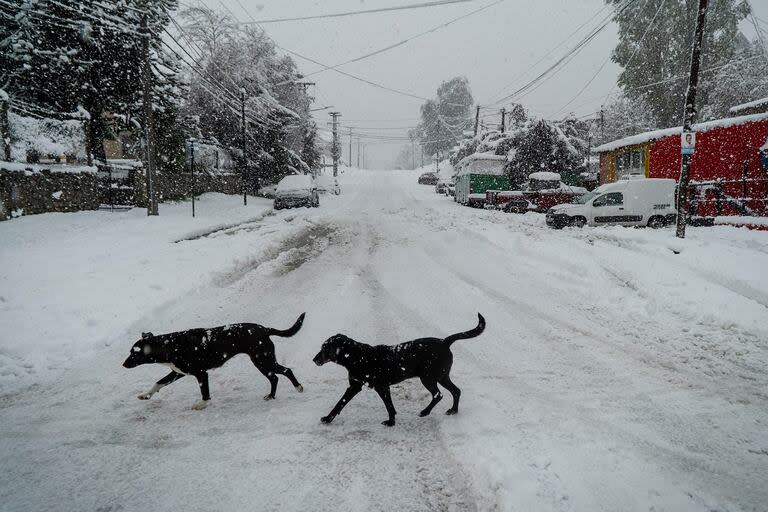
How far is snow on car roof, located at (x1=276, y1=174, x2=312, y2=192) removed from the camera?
24156mm

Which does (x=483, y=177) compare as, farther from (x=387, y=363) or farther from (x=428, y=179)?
(x=428, y=179)

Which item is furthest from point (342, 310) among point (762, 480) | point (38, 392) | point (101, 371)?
point (762, 480)

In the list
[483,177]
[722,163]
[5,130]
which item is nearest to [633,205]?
[722,163]

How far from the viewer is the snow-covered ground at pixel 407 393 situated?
2719mm

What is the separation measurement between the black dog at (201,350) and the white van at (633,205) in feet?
49.2

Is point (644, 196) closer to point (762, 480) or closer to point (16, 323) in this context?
point (762, 480)

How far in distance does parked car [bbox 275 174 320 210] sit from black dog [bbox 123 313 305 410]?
20597 mm

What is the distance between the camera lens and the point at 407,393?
4094mm

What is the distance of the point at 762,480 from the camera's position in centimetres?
278

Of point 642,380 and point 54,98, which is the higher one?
point 54,98

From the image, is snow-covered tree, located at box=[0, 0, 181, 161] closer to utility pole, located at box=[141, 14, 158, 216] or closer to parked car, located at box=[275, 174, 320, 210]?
Answer: utility pole, located at box=[141, 14, 158, 216]

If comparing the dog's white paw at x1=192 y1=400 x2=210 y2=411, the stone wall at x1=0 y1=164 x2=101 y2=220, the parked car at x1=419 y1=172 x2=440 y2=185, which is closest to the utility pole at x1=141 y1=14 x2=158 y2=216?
the stone wall at x1=0 y1=164 x2=101 y2=220

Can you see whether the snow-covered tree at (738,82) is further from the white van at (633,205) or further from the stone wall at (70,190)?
the stone wall at (70,190)

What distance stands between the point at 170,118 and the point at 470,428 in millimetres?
23826
